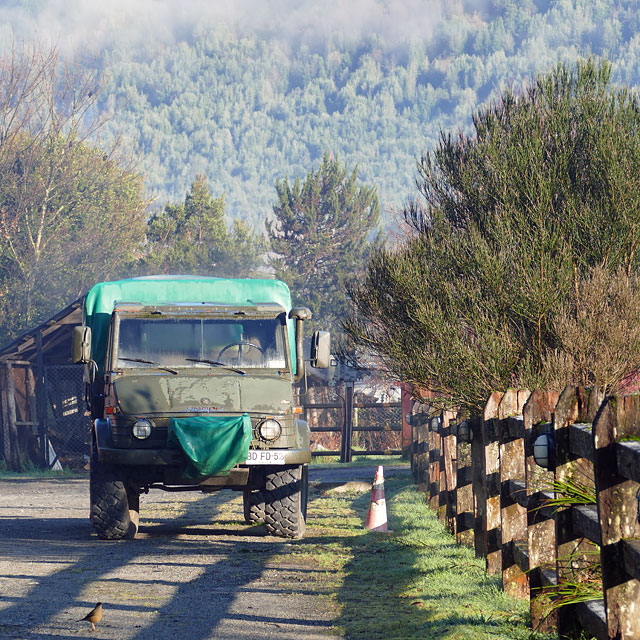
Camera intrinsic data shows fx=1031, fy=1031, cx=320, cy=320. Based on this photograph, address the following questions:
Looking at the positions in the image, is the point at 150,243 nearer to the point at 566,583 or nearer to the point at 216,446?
the point at 216,446

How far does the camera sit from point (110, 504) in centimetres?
1135

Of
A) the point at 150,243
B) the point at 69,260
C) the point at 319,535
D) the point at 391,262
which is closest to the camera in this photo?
the point at 319,535

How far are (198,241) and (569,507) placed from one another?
5656 centimetres

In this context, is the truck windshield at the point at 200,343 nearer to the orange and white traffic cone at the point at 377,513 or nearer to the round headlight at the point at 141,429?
the round headlight at the point at 141,429

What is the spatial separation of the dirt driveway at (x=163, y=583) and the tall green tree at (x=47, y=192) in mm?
33420

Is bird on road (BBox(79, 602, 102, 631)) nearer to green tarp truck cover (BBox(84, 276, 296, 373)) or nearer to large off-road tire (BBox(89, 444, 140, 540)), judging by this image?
large off-road tire (BBox(89, 444, 140, 540))

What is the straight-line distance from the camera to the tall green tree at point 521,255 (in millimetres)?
15461

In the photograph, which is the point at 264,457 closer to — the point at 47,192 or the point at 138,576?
the point at 138,576

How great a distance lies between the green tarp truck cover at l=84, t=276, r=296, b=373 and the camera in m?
12.3

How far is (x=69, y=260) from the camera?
1925 inches

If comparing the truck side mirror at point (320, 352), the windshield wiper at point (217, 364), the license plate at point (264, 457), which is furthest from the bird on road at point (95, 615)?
the truck side mirror at point (320, 352)

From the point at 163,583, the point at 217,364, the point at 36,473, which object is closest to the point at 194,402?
the point at 217,364

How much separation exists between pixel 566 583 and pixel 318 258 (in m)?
56.9

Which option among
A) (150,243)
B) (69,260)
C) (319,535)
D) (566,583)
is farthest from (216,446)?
(150,243)
